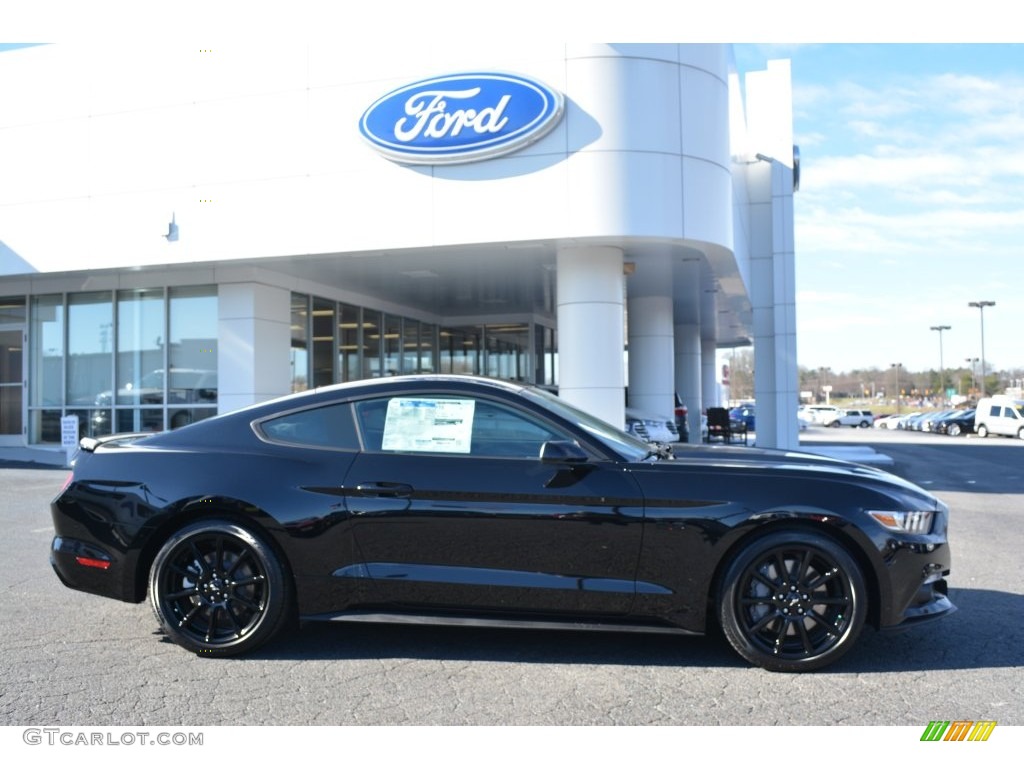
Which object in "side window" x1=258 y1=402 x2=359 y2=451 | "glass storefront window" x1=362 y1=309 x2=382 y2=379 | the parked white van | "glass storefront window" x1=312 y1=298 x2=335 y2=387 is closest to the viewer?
"side window" x1=258 y1=402 x2=359 y2=451

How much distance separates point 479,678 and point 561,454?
1166 millimetres

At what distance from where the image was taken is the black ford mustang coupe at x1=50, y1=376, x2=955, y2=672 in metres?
4.47

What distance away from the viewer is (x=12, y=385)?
18125 millimetres

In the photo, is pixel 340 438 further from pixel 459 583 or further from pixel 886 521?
pixel 886 521

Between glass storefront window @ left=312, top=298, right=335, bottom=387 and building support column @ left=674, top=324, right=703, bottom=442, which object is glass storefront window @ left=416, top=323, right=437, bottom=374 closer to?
glass storefront window @ left=312, top=298, right=335, bottom=387

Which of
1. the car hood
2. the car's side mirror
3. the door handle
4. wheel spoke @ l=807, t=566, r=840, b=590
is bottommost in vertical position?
wheel spoke @ l=807, t=566, r=840, b=590

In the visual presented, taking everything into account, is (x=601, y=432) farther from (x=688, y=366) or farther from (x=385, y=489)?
(x=688, y=366)

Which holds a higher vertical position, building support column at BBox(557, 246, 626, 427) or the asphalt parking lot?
building support column at BBox(557, 246, 626, 427)

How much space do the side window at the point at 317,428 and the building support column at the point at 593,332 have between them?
838cm

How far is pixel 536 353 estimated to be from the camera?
26.7 metres

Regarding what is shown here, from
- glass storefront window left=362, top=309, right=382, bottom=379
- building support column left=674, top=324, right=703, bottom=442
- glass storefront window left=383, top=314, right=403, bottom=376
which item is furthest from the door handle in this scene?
building support column left=674, top=324, right=703, bottom=442

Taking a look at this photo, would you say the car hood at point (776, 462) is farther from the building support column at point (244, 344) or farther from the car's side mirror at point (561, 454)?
the building support column at point (244, 344)

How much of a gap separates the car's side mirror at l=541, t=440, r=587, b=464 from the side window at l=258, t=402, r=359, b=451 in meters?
1.08
